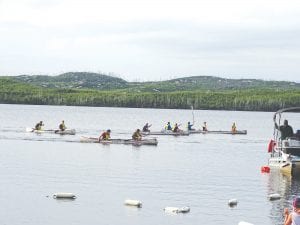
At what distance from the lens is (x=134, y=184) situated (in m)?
43.3

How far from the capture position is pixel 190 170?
173ft

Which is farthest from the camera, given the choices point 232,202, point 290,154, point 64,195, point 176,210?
point 290,154

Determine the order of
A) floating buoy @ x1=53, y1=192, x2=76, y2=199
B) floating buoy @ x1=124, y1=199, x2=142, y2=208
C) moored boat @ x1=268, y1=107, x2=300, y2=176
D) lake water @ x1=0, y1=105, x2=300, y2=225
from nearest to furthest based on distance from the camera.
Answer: lake water @ x1=0, y1=105, x2=300, y2=225 → floating buoy @ x1=124, y1=199, x2=142, y2=208 → floating buoy @ x1=53, y1=192, x2=76, y2=199 → moored boat @ x1=268, y1=107, x2=300, y2=176

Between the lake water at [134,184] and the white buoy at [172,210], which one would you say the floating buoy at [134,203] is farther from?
the white buoy at [172,210]

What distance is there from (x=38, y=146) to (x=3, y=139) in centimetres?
905

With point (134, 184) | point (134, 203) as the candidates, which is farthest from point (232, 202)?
point (134, 184)

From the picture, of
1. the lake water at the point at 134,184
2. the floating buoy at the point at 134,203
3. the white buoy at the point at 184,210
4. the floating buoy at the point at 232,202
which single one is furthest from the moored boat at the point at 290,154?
the floating buoy at the point at 134,203

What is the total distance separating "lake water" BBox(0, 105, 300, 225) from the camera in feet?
108

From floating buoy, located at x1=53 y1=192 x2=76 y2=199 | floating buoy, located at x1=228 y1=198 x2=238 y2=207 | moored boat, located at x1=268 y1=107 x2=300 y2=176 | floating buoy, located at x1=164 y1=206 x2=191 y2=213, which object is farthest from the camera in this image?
moored boat, located at x1=268 y1=107 x2=300 y2=176

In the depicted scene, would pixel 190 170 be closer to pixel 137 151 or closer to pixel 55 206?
pixel 137 151

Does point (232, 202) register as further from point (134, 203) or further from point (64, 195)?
point (64, 195)

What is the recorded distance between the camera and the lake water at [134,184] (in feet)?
108

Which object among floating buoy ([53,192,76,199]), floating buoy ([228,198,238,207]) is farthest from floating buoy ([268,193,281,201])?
floating buoy ([53,192,76,199])

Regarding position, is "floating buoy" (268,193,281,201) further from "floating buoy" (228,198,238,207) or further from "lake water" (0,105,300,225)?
"floating buoy" (228,198,238,207)
